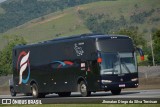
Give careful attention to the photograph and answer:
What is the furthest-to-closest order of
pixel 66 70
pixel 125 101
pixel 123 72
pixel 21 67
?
pixel 21 67 → pixel 66 70 → pixel 123 72 → pixel 125 101

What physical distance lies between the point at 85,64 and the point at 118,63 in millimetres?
1956

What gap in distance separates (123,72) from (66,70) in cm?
398

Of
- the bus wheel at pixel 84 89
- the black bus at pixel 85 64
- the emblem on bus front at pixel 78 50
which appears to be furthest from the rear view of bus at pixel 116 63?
the emblem on bus front at pixel 78 50

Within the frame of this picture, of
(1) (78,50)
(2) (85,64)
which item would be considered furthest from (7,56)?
(2) (85,64)

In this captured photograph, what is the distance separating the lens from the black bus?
3184cm

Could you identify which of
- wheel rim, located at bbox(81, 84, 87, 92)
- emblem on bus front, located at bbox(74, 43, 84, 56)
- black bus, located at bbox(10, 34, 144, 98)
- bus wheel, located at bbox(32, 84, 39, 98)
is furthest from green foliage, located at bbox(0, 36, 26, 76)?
wheel rim, located at bbox(81, 84, 87, 92)

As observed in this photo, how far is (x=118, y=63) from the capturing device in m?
31.8

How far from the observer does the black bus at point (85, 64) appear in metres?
31.8

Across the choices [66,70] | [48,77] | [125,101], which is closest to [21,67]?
[48,77]

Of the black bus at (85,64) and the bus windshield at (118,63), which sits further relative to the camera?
the black bus at (85,64)

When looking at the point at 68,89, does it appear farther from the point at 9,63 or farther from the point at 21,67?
the point at 9,63

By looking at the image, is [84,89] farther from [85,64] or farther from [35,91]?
[35,91]

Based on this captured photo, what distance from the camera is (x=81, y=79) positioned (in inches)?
1305

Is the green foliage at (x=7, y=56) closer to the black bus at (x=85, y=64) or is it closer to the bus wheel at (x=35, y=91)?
the bus wheel at (x=35, y=91)
